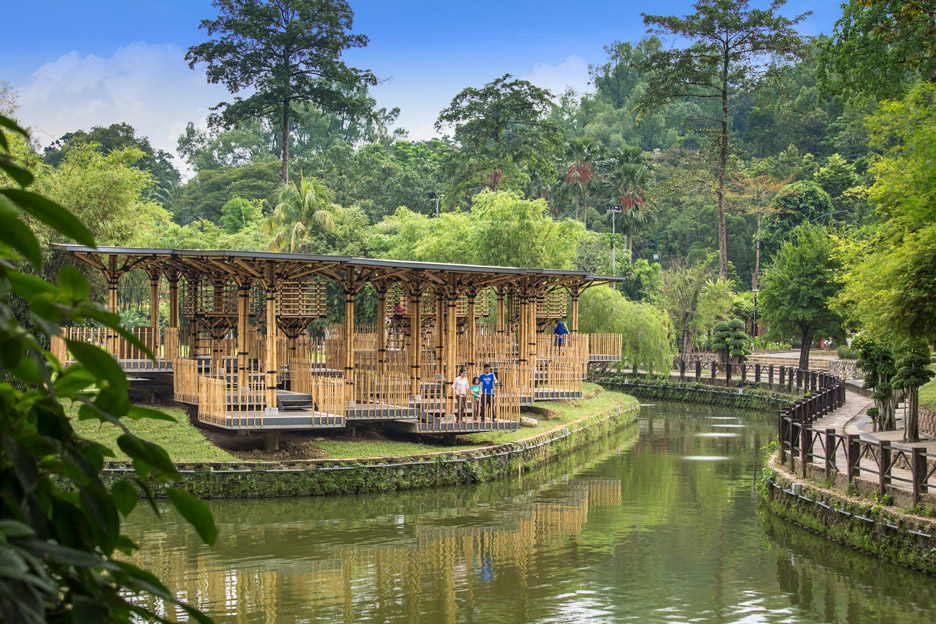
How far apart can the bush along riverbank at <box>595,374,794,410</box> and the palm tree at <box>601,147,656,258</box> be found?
82.3 feet

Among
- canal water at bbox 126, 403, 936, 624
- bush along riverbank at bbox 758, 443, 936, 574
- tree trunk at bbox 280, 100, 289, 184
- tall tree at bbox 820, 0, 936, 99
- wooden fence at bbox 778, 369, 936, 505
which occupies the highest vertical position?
tree trunk at bbox 280, 100, 289, 184

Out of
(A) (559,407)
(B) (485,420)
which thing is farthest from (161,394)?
(A) (559,407)

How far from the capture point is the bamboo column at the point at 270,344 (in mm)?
20328

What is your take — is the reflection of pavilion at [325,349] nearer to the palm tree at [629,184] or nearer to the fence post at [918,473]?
the fence post at [918,473]

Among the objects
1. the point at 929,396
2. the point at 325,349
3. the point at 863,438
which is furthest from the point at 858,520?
the point at 929,396

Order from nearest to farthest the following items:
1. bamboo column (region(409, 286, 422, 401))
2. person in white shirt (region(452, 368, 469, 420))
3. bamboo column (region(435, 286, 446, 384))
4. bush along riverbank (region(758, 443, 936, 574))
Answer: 1. bush along riverbank (region(758, 443, 936, 574))
2. person in white shirt (region(452, 368, 469, 420))
3. bamboo column (region(409, 286, 422, 401))
4. bamboo column (region(435, 286, 446, 384))

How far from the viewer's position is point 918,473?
14297 millimetres

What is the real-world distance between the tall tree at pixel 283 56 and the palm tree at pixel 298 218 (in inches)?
326

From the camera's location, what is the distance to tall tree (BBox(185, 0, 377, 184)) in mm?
52344

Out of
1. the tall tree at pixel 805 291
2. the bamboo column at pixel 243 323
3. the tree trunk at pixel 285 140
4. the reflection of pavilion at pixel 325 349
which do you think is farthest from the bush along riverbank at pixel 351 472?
the tree trunk at pixel 285 140

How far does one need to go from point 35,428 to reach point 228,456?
18.5 meters

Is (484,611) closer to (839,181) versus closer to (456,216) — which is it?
(456,216)

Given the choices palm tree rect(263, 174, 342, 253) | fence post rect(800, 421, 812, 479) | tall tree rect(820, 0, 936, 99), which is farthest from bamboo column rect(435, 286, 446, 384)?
palm tree rect(263, 174, 342, 253)

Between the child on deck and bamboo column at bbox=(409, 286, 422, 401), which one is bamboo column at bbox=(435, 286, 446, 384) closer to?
bamboo column at bbox=(409, 286, 422, 401)
